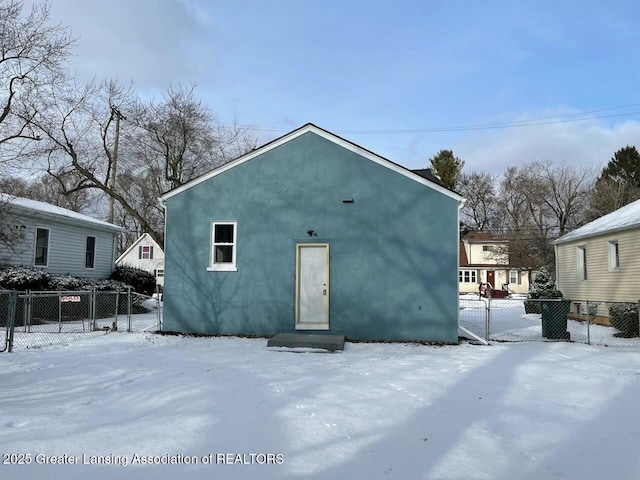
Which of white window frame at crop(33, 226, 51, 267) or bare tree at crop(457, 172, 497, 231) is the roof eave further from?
bare tree at crop(457, 172, 497, 231)

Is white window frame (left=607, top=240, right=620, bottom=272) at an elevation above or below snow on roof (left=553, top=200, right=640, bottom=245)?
below

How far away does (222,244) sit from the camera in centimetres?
1128

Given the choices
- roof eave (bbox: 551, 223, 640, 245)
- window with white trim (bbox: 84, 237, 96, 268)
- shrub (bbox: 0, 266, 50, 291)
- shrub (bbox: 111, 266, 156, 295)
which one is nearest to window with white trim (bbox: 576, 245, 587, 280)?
roof eave (bbox: 551, 223, 640, 245)

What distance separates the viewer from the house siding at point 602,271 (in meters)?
13.8

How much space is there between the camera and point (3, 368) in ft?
24.0

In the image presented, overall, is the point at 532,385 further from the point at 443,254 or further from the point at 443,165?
the point at 443,165

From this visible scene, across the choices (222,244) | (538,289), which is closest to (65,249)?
(222,244)

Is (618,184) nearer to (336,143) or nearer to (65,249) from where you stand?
(336,143)

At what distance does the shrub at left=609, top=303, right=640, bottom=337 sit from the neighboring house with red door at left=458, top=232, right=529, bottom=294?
29502 mm

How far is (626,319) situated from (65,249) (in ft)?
66.0

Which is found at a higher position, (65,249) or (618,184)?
(618,184)

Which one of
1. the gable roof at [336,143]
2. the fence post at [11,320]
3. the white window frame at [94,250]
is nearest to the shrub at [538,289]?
the gable roof at [336,143]

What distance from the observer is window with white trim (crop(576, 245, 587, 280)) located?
56.9ft

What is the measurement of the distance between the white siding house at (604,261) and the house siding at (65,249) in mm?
20332
